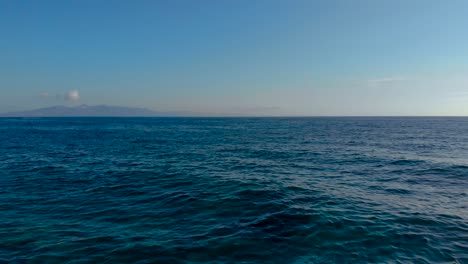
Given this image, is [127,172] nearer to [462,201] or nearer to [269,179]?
[269,179]

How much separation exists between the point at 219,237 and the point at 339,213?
6923 millimetres

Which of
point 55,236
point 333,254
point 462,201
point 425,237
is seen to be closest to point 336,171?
point 462,201

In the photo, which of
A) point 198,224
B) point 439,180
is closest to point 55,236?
point 198,224

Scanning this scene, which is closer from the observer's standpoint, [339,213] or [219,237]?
[219,237]

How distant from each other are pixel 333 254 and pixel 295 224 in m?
2.74

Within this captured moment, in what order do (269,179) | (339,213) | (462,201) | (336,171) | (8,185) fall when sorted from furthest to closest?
(336,171), (269,179), (8,185), (462,201), (339,213)

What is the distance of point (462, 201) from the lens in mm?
16016

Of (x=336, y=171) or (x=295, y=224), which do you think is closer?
(x=295, y=224)

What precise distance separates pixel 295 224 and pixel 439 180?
16357 millimetres

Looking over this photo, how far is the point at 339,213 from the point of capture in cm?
1398

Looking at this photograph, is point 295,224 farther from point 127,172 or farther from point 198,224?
point 127,172

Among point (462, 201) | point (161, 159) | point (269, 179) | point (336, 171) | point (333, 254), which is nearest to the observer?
point (333, 254)

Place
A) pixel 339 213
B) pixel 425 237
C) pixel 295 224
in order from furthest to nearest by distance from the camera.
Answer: pixel 339 213
pixel 295 224
pixel 425 237

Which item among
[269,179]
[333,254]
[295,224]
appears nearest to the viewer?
[333,254]
